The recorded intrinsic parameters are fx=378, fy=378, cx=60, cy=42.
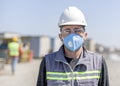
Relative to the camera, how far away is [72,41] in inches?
139

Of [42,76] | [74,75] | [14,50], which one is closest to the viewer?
[74,75]

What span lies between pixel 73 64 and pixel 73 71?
6 cm

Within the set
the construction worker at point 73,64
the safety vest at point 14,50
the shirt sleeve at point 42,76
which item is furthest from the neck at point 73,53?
the safety vest at point 14,50

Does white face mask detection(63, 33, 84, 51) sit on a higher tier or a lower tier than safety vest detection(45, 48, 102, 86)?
higher

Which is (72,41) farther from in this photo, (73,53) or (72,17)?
(72,17)

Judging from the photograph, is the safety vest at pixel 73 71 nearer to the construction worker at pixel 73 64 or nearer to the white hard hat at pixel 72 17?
A: the construction worker at pixel 73 64

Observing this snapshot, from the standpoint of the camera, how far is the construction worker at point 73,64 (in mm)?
3430

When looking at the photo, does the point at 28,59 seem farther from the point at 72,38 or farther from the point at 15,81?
the point at 72,38

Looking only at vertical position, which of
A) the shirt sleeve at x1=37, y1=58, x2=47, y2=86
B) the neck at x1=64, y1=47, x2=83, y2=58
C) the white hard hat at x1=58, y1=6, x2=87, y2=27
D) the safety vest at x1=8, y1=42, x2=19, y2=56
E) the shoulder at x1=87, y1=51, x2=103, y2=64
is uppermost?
the white hard hat at x1=58, y1=6, x2=87, y2=27

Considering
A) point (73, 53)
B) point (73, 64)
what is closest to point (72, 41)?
point (73, 53)

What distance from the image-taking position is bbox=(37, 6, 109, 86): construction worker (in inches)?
135

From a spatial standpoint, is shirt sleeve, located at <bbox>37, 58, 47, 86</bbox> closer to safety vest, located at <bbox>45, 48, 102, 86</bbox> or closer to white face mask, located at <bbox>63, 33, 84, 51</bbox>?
safety vest, located at <bbox>45, 48, 102, 86</bbox>

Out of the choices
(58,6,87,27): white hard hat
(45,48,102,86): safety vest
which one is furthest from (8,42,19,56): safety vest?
(45,48,102,86): safety vest

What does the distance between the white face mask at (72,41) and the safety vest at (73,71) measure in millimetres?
84
